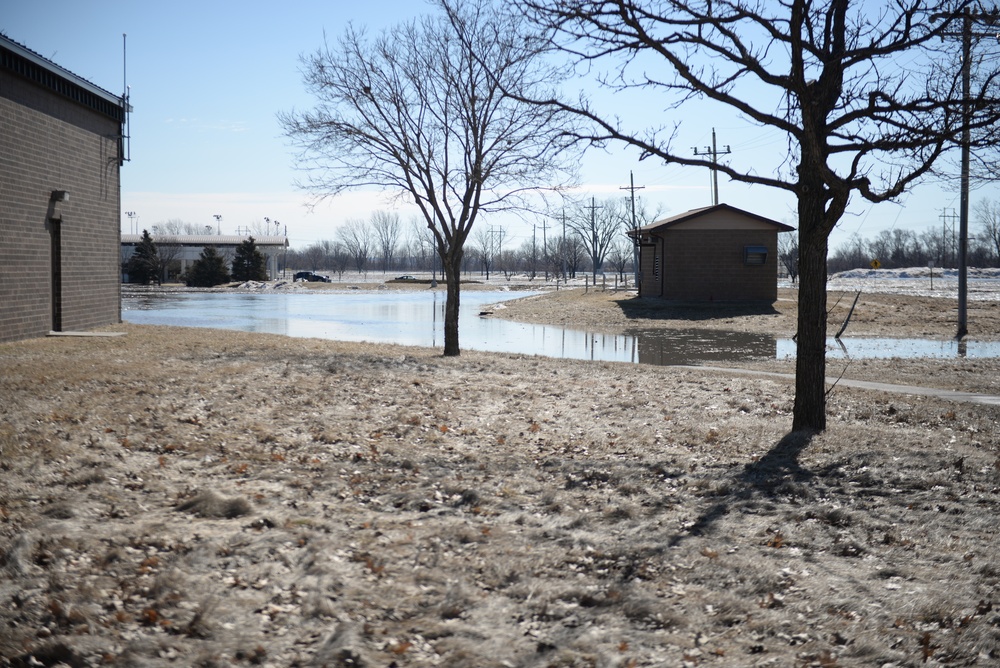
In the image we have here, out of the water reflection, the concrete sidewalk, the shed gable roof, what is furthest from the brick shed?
the concrete sidewalk

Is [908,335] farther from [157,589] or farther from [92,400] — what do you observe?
[157,589]

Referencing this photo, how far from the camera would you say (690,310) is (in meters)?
35.7

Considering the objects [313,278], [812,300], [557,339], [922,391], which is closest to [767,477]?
[812,300]

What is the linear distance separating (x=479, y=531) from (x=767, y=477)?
3211 millimetres

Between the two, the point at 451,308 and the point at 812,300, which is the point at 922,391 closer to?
the point at 812,300

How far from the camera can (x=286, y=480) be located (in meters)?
6.98

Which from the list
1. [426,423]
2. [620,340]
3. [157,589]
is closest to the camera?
[157,589]

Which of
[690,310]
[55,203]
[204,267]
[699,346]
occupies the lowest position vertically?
[699,346]

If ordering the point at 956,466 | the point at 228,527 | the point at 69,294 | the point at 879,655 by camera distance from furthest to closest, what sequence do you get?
the point at 69,294 < the point at 956,466 < the point at 228,527 < the point at 879,655

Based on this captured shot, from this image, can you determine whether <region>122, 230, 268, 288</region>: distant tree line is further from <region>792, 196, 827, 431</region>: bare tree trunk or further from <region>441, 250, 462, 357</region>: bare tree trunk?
<region>792, 196, 827, 431</region>: bare tree trunk

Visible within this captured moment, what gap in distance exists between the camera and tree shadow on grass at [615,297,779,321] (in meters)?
34.2

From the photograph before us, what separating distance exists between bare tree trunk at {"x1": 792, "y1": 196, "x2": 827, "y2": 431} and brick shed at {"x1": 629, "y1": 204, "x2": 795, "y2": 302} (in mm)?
29475

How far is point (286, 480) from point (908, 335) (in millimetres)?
25600

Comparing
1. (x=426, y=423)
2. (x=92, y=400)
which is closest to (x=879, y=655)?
(x=426, y=423)
